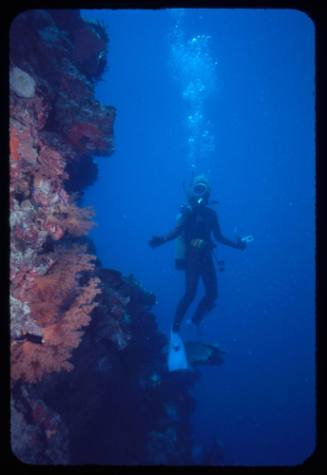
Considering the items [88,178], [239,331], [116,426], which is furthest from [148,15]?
[116,426]

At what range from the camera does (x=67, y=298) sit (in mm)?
4898

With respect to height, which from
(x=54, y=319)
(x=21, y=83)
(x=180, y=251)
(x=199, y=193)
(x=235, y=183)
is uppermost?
(x=235, y=183)

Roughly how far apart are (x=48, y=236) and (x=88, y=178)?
377cm

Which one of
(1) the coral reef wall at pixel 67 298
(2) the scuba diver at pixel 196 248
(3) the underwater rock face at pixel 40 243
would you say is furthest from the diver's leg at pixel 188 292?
(3) the underwater rock face at pixel 40 243

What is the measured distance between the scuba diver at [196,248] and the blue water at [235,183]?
2408 millimetres

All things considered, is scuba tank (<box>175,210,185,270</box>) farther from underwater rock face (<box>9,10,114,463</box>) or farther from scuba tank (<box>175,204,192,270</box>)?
underwater rock face (<box>9,10,114,463</box>)

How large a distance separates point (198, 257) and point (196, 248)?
0.29 metres

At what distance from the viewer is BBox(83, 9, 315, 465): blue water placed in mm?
28531

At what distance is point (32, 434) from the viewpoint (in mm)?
4359

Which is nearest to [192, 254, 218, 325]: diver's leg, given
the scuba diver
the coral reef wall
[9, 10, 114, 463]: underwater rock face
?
the scuba diver

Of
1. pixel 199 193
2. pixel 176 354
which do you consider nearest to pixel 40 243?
pixel 199 193

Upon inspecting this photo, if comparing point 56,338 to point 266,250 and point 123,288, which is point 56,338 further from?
point 266,250

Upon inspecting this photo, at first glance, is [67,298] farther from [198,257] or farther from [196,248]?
[198,257]

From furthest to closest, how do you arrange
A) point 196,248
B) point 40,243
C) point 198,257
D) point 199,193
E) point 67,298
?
point 199,193 → point 198,257 → point 196,248 → point 67,298 → point 40,243
